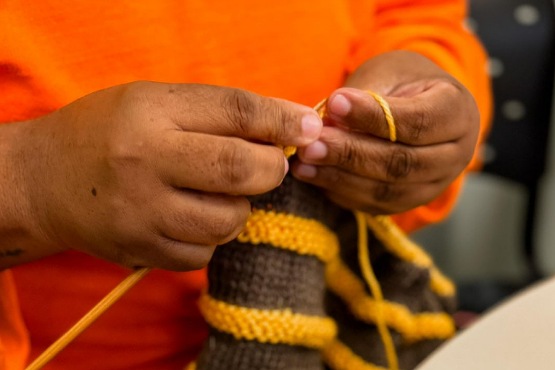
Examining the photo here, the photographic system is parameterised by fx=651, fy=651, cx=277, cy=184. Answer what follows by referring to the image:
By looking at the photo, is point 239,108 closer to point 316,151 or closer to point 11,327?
point 316,151

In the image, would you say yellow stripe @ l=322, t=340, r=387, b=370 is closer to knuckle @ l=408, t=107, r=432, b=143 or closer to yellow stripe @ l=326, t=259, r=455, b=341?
yellow stripe @ l=326, t=259, r=455, b=341

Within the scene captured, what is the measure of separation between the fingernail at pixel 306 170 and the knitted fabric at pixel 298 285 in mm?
12

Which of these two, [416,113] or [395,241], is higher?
[416,113]

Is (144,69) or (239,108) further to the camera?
(144,69)

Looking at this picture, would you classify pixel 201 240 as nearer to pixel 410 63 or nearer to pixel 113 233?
pixel 113 233

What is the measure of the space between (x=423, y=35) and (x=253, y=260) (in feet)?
1.12

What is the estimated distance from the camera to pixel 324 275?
0.57m

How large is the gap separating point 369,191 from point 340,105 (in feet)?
0.29

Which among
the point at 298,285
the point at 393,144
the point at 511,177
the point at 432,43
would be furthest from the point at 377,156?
the point at 511,177

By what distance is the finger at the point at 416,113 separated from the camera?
1.52 feet

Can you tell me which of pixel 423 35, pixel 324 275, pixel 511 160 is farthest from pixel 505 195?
pixel 324 275

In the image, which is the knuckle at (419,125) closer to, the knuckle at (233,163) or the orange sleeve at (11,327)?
the knuckle at (233,163)

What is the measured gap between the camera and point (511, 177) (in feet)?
3.46

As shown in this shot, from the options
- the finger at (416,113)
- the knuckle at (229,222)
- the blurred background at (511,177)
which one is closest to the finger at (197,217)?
the knuckle at (229,222)
